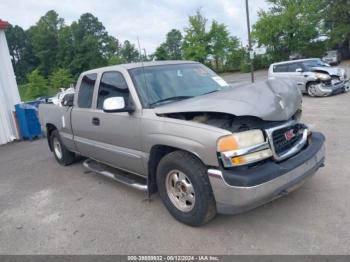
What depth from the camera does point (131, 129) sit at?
392 centimetres

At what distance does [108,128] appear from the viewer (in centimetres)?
437

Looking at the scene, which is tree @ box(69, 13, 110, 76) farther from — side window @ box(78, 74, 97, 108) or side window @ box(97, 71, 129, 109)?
side window @ box(97, 71, 129, 109)

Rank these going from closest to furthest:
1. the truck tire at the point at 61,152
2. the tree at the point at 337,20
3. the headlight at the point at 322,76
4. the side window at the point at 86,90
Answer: the side window at the point at 86,90 → the truck tire at the point at 61,152 → the headlight at the point at 322,76 → the tree at the point at 337,20

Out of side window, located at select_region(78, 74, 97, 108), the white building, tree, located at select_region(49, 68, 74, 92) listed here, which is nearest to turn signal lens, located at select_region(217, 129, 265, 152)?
side window, located at select_region(78, 74, 97, 108)

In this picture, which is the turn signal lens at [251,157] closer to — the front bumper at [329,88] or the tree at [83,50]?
the front bumper at [329,88]

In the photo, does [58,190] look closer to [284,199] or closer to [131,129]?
[131,129]

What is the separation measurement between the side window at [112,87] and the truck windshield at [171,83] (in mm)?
187

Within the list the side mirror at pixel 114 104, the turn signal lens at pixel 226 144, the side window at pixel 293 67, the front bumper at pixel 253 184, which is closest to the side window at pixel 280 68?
the side window at pixel 293 67

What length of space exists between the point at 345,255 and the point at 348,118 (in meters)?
6.07

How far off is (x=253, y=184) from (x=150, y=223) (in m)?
1.47

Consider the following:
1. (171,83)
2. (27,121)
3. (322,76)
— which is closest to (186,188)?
(171,83)

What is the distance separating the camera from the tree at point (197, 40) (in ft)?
131

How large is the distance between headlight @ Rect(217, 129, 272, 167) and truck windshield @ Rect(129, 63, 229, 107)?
1.22 meters

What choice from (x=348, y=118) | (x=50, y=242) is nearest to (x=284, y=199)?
Answer: (x=50, y=242)
